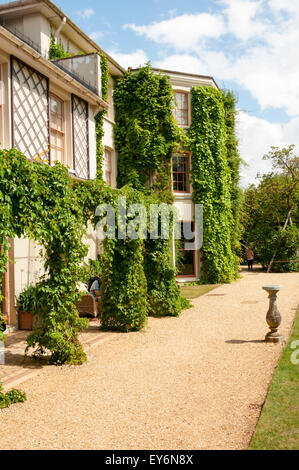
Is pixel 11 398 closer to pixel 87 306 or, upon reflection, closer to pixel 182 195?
pixel 87 306

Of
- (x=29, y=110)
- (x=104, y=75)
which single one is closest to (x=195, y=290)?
(x=104, y=75)

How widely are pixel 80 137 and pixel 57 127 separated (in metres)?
1.12

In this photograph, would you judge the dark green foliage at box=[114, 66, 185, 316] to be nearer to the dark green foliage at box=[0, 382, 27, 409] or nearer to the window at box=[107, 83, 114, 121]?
the window at box=[107, 83, 114, 121]

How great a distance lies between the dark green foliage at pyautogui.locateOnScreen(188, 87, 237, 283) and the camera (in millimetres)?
18250

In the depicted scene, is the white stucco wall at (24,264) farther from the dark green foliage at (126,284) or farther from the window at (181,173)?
the window at (181,173)

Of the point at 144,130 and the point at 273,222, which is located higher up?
the point at 144,130

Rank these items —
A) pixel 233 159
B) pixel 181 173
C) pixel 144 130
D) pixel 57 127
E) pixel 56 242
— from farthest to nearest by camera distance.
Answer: pixel 233 159
pixel 181 173
pixel 144 130
pixel 57 127
pixel 56 242

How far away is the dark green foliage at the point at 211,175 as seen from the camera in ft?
59.9

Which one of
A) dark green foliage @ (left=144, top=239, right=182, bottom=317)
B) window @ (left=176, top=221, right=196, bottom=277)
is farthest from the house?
window @ (left=176, top=221, right=196, bottom=277)

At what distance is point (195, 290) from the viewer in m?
16.3

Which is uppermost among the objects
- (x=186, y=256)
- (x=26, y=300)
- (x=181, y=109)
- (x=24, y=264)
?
(x=181, y=109)
